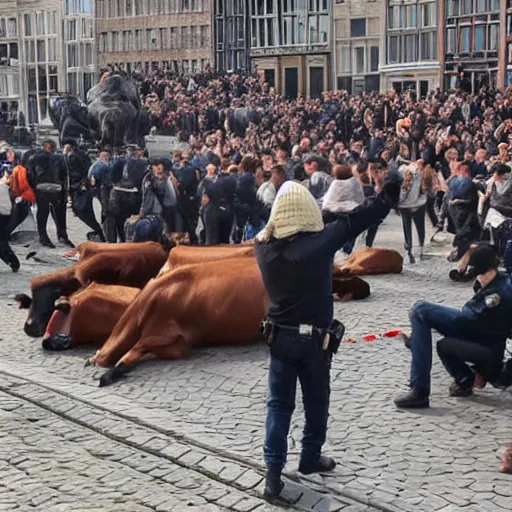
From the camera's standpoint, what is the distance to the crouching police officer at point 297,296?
296 inches

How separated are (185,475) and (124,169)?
446 inches

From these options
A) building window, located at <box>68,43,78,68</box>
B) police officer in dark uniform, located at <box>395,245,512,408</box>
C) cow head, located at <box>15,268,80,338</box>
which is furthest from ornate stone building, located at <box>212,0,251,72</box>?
police officer in dark uniform, located at <box>395,245,512,408</box>

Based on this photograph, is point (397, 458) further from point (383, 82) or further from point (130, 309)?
point (383, 82)

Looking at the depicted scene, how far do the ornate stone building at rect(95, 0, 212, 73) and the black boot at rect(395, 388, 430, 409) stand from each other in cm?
5433

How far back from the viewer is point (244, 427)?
8906 millimetres

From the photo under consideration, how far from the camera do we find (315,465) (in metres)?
7.86

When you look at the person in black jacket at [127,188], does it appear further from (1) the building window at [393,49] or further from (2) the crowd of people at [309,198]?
(1) the building window at [393,49]

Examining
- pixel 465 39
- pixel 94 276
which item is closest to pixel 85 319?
pixel 94 276

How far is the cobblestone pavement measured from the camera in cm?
761

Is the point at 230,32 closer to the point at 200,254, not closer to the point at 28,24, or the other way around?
the point at 28,24

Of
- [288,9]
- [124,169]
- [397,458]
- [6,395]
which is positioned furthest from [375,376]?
[288,9]

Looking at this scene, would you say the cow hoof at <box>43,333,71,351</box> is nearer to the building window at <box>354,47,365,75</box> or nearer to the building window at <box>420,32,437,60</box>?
the building window at <box>420,32,437,60</box>

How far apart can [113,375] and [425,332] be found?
2.65 metres

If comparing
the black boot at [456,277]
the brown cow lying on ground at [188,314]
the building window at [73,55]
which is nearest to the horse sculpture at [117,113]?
the building window at [73,55]
